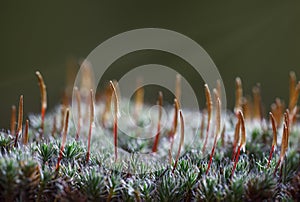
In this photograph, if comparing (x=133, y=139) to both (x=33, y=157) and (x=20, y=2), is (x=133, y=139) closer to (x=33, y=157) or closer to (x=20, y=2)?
(x=33, y=157)

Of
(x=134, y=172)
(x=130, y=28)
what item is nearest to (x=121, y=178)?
(x=134, y=172)

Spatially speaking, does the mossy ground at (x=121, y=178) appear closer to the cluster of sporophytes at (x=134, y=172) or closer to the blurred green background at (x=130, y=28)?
the cluster of sporophytes at (x=134, y=172)

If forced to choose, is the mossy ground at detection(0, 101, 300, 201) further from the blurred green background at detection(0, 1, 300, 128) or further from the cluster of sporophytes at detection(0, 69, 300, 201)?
the blurred green background at detection(0, 1, 300, 128)

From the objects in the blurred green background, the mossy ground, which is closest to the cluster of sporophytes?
the mossy ground

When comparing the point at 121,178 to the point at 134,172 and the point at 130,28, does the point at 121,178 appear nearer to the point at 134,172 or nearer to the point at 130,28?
the point at 134,172

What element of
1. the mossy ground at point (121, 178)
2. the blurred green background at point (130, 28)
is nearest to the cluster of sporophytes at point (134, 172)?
the mossy ground at point (121, 178)

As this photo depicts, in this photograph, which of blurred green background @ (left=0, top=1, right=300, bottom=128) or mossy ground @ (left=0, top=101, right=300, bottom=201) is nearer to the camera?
mossy ground @ (left=0, top=101, right=300, bottom=201)

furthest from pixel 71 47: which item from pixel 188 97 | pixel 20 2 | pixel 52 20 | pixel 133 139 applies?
pixel 133 139

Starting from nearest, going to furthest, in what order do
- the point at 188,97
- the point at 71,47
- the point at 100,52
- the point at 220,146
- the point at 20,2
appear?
the point at 220,146, the point at 188,97, the point at 100,52, the point at 20,2, the point at 71,47
